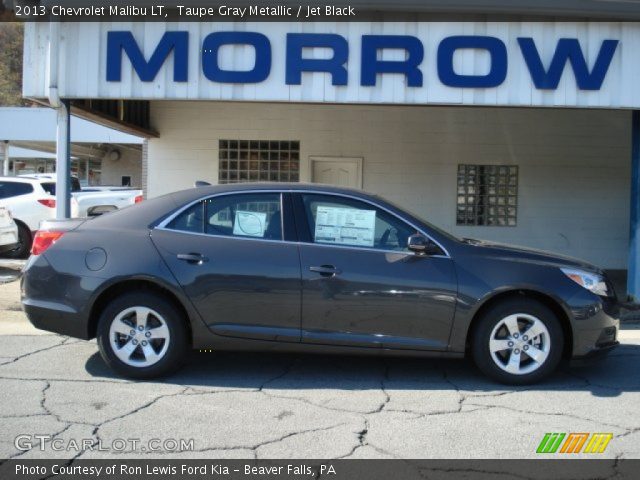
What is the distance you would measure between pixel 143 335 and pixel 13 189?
10.2m

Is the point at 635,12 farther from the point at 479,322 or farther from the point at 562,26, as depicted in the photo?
the point at 479,322

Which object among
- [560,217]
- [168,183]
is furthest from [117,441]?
[560,217]

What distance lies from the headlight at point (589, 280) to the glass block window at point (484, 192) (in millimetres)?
6788

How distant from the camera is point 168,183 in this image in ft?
39.8

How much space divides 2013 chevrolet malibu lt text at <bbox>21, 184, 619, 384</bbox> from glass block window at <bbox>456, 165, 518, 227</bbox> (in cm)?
685

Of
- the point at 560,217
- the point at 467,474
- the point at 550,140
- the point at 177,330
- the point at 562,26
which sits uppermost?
the point at 562,26

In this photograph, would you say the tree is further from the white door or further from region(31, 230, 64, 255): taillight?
region(31, 230, 64, 255): taillight

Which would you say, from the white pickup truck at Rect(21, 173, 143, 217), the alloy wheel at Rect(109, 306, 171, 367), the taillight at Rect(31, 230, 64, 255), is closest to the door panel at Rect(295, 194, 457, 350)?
the alloy wheel at Rect(109, 306, 171, 367)

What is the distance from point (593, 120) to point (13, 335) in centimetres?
1031

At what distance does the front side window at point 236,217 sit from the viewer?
16.9ft

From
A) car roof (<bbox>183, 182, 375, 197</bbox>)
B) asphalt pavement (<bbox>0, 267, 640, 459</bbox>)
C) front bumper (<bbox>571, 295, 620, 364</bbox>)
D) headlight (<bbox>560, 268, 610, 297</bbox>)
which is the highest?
car roof (<bbox>183, 182, 375, 197</bbox>)

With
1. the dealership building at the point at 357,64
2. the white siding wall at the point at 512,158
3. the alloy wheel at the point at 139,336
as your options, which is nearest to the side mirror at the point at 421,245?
the alloy wheel at the point at 139,336

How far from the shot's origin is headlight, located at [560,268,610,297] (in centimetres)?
511

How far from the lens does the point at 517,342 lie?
505 cm
